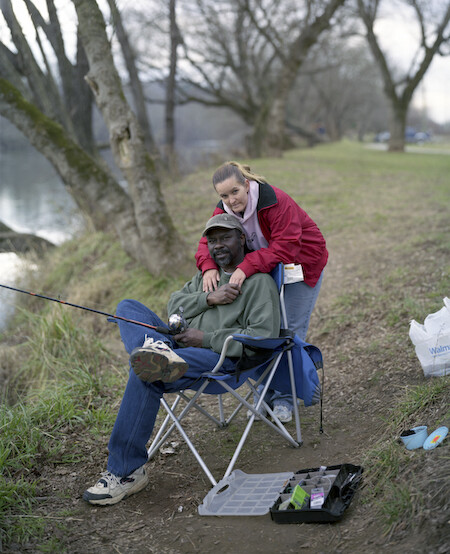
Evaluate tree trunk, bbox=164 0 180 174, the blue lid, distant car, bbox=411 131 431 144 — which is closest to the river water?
tree trunk, bbox=164 0 180 174

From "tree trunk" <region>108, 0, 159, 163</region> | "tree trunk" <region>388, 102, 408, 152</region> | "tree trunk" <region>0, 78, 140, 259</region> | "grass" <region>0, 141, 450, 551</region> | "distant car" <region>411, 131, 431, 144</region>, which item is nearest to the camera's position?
"grass" <region>0, 141, 450, 551</region>

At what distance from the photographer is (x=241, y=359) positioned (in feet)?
9.89

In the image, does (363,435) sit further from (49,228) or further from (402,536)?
(49,228)

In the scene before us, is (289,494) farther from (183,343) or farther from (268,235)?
(268,235)

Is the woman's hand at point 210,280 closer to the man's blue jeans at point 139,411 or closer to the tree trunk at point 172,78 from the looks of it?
the man's blue jeans at point 139,411

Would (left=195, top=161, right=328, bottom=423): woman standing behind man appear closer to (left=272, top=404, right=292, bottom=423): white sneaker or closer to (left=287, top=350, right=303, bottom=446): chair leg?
(left=287, top=350, right=303, bottom=446): chair leg

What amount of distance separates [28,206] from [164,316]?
40.7 feet

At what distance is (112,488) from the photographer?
2.98 m

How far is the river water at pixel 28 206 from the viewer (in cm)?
916

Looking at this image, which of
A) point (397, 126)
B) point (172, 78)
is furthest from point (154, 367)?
point (397, 126)

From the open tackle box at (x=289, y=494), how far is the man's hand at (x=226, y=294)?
893 millimetres

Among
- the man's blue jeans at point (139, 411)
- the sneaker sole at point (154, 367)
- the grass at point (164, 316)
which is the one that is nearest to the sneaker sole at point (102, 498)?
the man's blue jeans at point (139, 411)

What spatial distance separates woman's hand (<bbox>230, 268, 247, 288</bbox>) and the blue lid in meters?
1.22

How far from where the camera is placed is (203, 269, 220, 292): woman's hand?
347cm
